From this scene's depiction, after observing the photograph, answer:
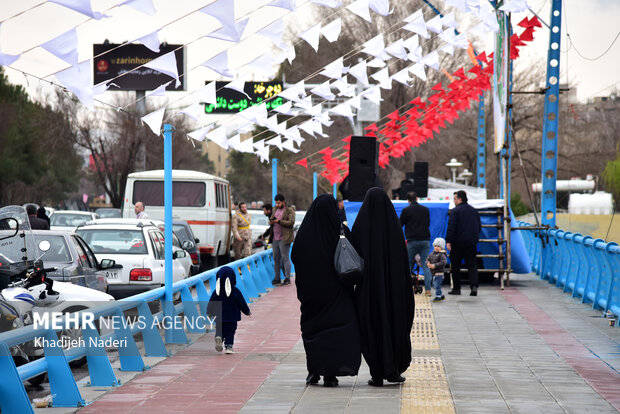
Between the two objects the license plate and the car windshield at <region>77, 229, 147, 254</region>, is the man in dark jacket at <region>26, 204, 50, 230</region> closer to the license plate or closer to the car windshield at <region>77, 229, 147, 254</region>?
the car windshield at <region>77, 229, 147, 254</region>

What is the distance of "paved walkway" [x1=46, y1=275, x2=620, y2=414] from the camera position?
730 cm

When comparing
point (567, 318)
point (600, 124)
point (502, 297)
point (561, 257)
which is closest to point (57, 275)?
point (567, 318)

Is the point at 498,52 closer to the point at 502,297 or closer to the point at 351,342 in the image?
the point at 502,297

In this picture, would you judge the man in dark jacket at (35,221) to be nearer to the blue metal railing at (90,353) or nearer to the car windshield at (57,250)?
the car windshield at (57,250)

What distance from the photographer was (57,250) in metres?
11.7

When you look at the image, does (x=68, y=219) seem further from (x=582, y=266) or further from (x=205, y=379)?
(x=205, y=379)

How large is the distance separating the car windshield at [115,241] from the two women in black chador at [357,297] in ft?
24.9

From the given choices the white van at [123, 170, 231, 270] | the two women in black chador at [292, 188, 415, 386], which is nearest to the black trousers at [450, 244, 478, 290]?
the two women in black chador at [292, 188, 415, 386]

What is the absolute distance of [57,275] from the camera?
1094cm

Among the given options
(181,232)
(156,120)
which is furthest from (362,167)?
(181,232)

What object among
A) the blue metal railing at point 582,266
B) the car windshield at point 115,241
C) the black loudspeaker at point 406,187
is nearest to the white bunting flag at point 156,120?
the car windshield at point 115,241

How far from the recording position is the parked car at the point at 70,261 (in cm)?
1115

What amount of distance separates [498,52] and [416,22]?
168 inches

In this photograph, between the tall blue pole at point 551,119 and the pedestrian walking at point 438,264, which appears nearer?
the pedestrian walking at point 438,264
